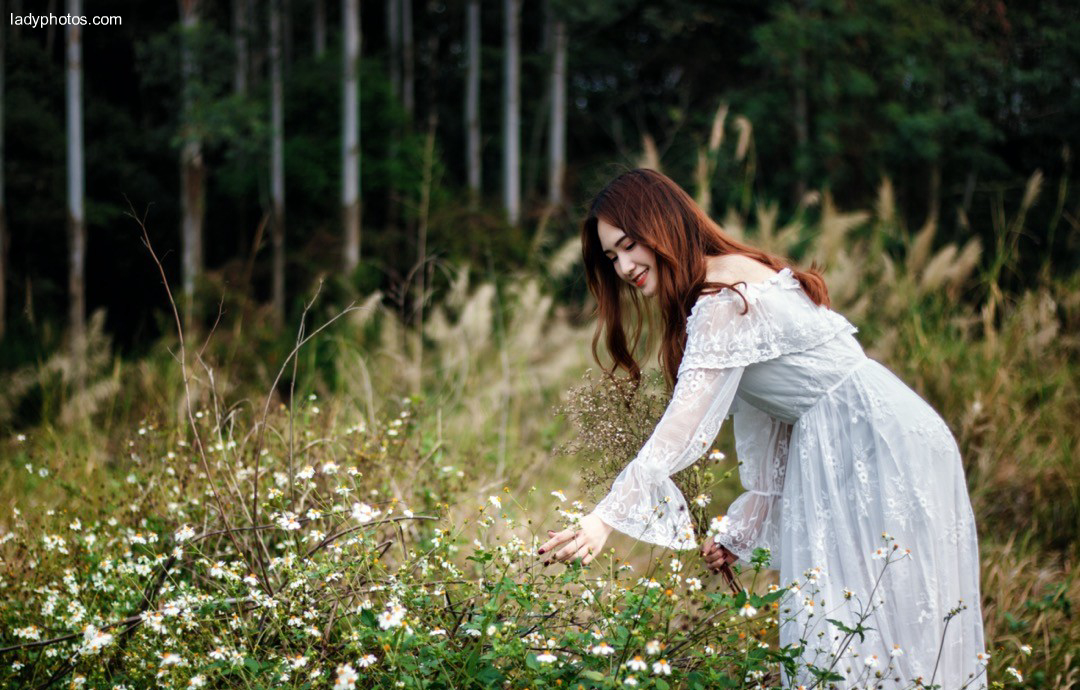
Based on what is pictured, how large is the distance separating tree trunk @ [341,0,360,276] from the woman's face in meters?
11.4

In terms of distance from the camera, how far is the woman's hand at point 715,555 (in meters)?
2.40

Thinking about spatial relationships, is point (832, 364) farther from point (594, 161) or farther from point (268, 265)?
point (594, 161)

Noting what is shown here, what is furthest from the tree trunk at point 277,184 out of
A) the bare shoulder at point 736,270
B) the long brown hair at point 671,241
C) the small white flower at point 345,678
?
the small white flower at point 345,678

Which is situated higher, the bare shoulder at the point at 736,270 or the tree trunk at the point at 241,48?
the tree trunk at the point at 241,48

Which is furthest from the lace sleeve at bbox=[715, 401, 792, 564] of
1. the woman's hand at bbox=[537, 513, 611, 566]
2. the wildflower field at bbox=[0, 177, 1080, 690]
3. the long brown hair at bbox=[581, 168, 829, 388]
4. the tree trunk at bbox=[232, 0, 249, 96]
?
the tree trunk at bbox=[232, 0, 249, 96]

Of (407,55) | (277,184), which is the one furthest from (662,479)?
(407,55)

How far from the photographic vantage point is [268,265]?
16.1 meters

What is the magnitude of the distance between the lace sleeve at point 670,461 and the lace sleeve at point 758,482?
0.38 metres

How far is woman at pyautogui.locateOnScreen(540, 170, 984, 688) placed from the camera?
86.7 inches

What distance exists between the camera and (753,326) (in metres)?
2.15

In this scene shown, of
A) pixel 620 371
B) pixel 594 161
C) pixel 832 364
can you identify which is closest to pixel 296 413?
pixel 620 371

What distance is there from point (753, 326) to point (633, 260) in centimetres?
33

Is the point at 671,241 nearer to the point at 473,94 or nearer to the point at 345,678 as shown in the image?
the point at 345,678

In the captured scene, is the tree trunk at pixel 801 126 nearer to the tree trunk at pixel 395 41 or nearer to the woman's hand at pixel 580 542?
the tree trunk at pixel 395 41
